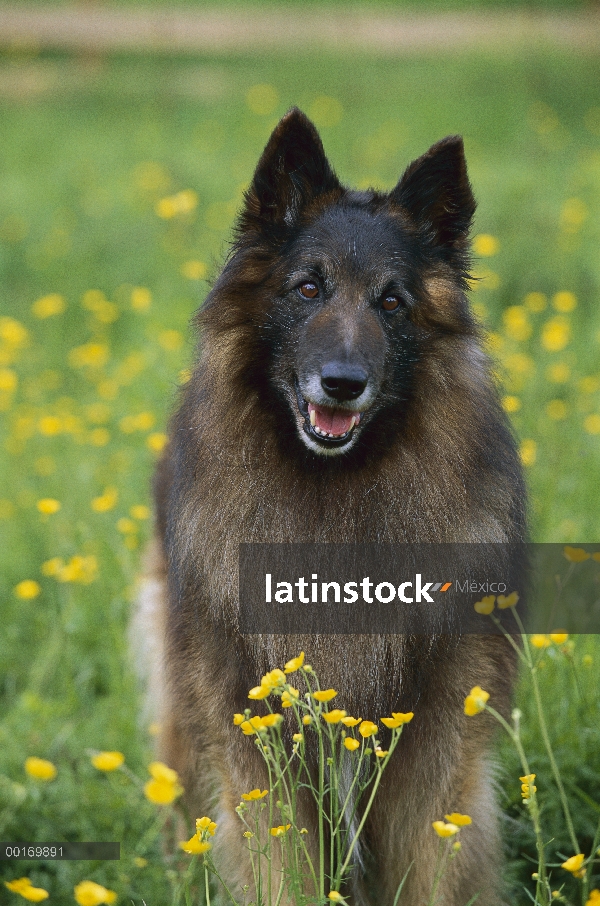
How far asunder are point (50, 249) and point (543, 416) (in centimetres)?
549

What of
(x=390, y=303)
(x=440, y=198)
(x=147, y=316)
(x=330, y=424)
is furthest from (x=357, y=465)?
(x=147, y=316)

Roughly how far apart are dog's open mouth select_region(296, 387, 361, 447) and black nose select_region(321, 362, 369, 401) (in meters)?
0.09

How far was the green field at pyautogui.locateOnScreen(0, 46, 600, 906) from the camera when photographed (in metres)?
3.79

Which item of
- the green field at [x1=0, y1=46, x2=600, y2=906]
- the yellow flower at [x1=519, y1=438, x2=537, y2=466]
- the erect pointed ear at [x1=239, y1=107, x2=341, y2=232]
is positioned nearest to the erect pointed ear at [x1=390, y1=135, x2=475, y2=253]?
the erect pointed ear at [x1=239, y1=107, x2=341, y2=232]

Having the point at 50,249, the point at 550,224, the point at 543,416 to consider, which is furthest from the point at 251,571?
the point at 50,249

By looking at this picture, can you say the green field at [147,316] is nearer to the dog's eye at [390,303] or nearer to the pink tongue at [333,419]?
the dog's eye at [390,303]

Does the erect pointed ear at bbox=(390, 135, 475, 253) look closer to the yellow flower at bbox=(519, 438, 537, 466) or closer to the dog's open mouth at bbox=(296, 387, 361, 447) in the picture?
the dog's open mouth at bbox=(296, 387, 361, 447)

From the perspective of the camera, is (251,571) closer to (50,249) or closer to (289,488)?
(289,488)

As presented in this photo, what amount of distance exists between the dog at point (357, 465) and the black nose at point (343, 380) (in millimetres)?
83

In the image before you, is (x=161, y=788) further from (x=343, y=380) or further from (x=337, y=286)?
(x=337, y=286)

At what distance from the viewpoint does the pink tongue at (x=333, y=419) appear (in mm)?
2857

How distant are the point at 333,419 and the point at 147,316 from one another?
16.9 ft

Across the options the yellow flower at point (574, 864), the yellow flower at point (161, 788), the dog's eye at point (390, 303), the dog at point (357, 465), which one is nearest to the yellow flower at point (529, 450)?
the dog at point (357, 465)

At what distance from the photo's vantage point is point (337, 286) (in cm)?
293
